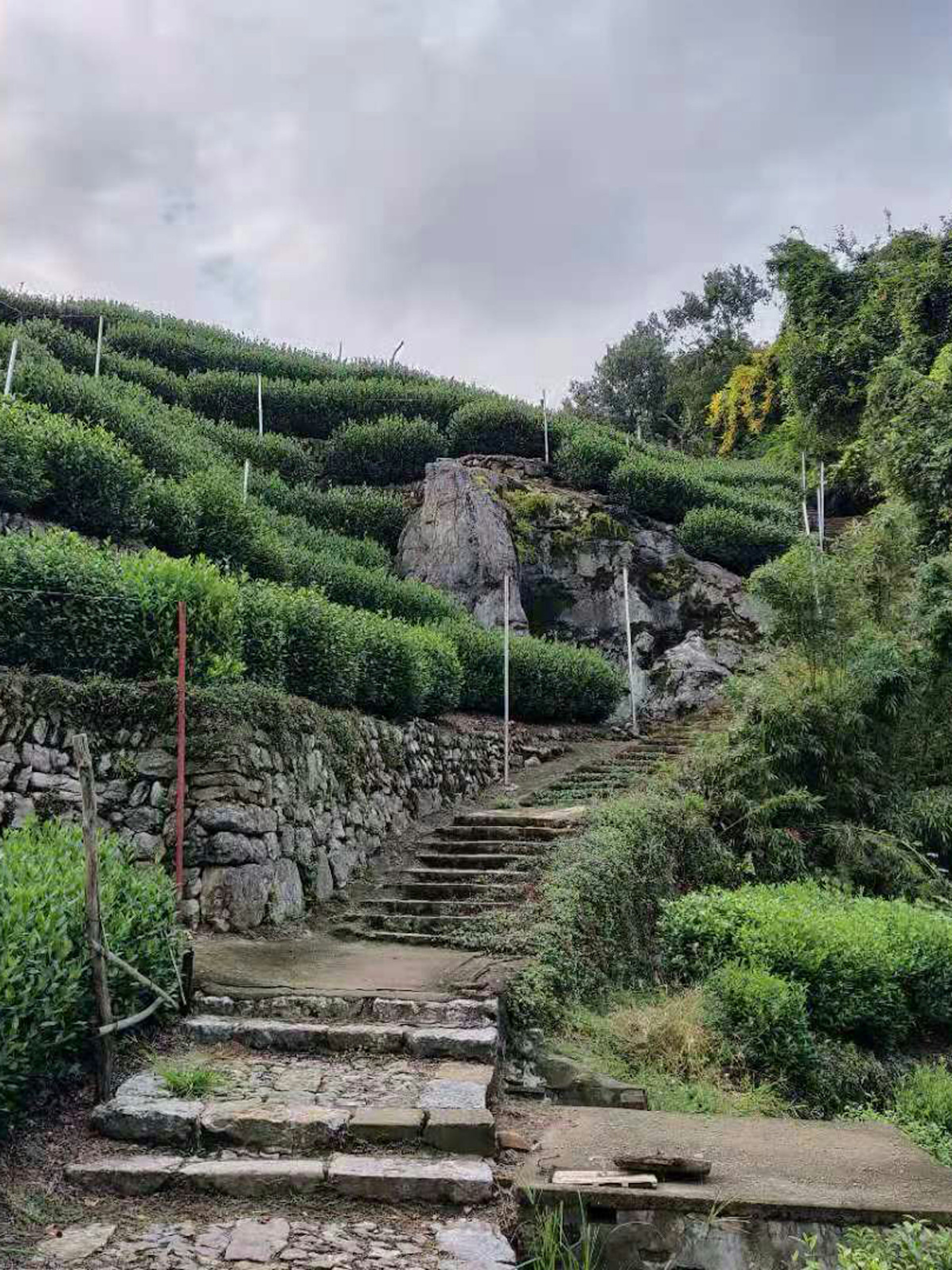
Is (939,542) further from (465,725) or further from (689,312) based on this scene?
(689,312)

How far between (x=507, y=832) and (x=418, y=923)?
8.03 feet

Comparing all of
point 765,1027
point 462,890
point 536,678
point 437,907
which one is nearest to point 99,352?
point 536,678

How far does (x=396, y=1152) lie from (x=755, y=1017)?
3188 millimetres

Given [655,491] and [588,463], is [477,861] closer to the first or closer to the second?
[655,491]

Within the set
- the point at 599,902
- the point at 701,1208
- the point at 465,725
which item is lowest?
the point at 701,1208

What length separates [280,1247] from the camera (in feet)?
12.8

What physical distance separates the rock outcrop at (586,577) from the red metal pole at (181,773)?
1150 centimetres

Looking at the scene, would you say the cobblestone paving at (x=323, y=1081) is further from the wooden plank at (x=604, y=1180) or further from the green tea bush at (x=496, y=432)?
the green tea bush at (x=496, y=432)

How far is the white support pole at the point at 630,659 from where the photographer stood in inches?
679

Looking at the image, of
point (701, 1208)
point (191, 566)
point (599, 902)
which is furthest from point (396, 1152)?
point (191, 566)

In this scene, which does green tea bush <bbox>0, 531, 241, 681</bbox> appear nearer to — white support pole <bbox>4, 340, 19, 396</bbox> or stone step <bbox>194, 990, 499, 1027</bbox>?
stone step <bbox>194, 990, 499, 1027</bbox>

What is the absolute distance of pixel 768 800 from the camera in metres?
11.1

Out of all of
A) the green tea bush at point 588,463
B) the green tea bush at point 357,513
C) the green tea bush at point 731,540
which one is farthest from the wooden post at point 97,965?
the green tea bush at point 588,463

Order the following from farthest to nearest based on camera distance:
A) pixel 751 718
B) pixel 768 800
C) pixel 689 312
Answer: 1. pixel 689 312
2. pixel 751 718
3. pixel 768 800
